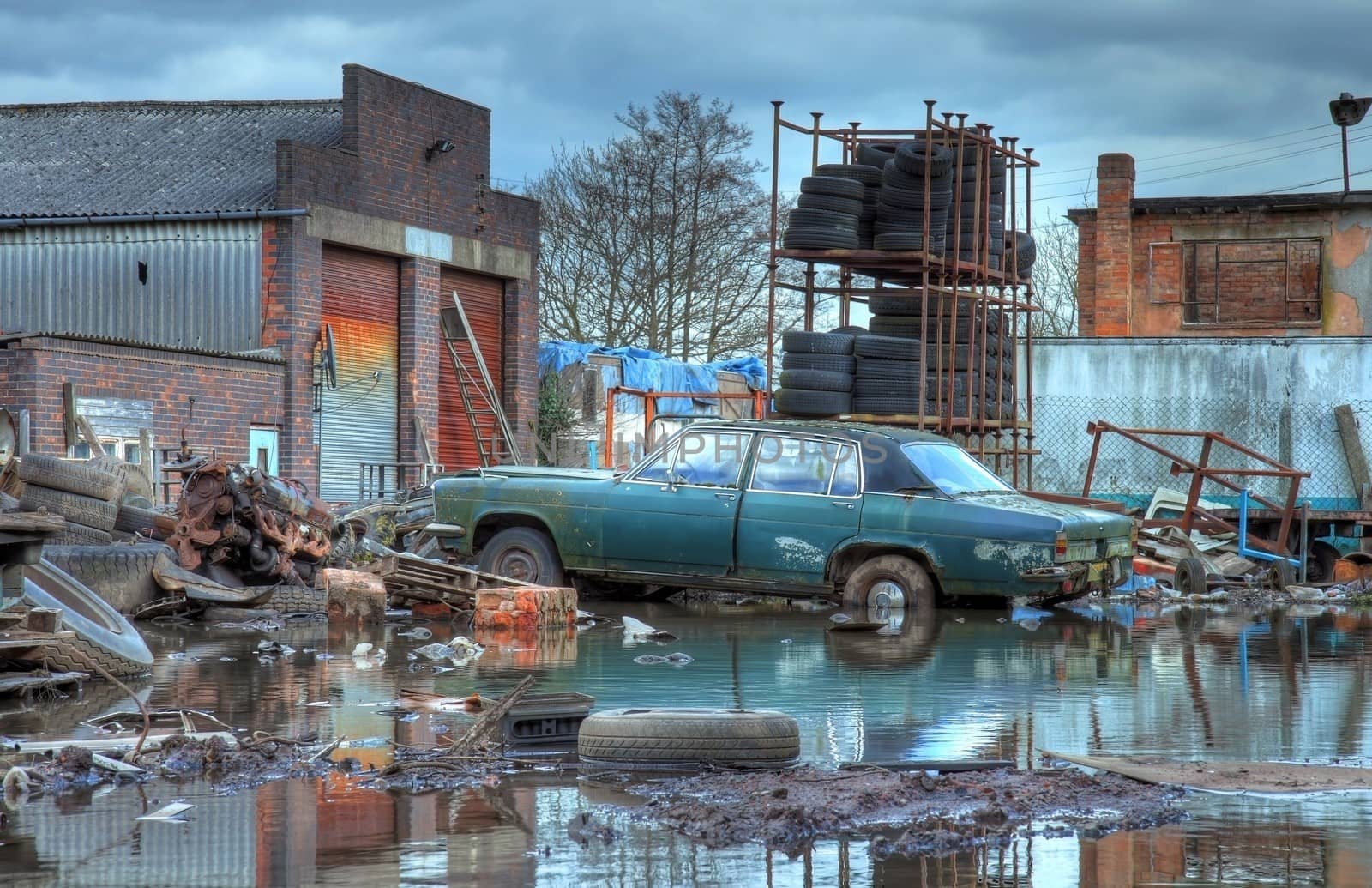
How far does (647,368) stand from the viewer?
3403cm

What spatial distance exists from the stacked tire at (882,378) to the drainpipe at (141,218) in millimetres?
9389

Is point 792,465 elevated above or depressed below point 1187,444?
below

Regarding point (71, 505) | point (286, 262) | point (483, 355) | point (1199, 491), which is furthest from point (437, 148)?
point (1199, 491)

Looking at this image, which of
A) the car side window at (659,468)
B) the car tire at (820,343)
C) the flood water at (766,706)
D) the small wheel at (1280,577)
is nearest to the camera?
the flood water at (766,706)

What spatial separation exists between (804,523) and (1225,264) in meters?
20.2

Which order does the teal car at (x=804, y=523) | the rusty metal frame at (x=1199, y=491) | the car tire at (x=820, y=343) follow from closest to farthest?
the teal car at (x=804, y=523) < the rusty metal frame at (x=1199, y=491) < the car tire at (x=820, y=343)

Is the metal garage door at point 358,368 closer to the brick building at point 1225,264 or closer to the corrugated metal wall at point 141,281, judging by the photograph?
the corrugated metal wall at point 141,281

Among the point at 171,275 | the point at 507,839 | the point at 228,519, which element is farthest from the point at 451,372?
the point at 507,839

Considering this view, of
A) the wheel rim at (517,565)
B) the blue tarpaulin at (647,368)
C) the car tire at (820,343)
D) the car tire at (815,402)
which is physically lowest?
the wheel rim at (517,565)

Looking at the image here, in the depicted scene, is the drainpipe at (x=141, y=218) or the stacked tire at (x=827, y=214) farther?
the drainpipe at (x=141, y=218)

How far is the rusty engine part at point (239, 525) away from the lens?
15305 mm


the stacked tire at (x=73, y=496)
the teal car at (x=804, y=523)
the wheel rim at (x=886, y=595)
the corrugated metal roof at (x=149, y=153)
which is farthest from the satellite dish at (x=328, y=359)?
the wheel rim at (x=886, y=595)

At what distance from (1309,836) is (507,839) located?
8.16 ft

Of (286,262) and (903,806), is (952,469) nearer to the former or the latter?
(903,806)
